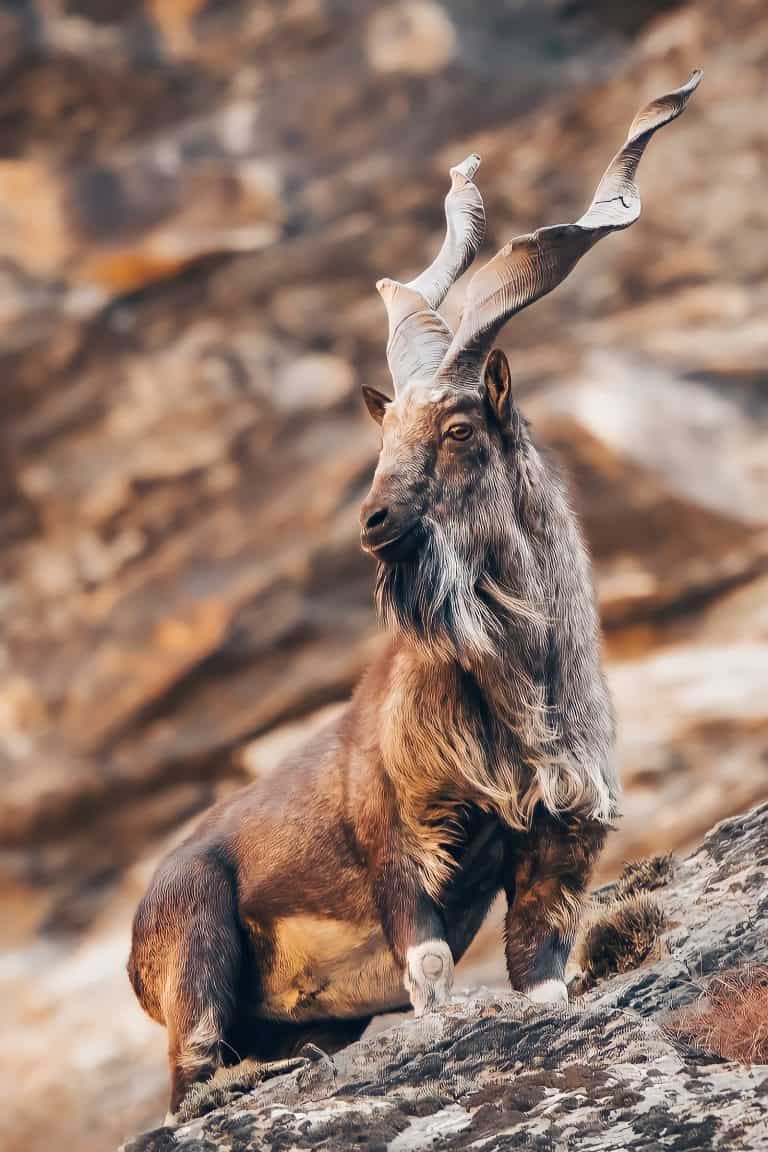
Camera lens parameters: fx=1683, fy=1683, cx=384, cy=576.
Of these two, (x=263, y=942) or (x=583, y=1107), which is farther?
(x=263, y=942)

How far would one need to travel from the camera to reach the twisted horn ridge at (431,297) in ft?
18.4

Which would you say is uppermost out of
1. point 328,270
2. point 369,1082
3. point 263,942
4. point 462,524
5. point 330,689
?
point 328,270

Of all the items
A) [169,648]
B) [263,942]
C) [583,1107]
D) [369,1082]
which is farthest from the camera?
[169,648]

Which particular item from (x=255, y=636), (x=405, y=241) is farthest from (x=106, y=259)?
(x=255, y=636)

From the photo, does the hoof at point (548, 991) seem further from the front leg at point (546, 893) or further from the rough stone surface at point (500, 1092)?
the rough stone surface at point (500, 1092)

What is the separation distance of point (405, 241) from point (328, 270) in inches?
23.5

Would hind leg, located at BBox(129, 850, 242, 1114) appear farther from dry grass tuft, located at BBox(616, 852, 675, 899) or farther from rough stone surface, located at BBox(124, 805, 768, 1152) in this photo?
dry grass tuft, located at BBox(616, 852, 675, 899)

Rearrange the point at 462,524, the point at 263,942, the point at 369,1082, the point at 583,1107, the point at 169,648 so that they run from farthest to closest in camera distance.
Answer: the point at 169,648, the point at 263,942, the point at 462,524, the point at 369,1082, the point at 583,1107

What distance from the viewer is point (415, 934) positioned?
17.2 feet

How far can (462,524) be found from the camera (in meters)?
5.23

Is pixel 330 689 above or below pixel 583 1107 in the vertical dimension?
above

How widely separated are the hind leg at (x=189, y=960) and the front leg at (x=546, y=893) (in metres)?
1.04

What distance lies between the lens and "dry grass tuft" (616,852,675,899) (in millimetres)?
6754

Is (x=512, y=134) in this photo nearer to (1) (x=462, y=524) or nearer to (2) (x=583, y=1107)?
(1) (x=462, y=524)
